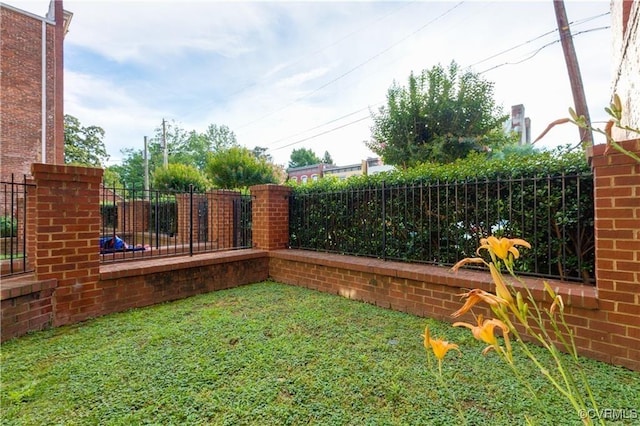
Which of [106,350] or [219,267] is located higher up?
[219,267]

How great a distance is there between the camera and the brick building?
12719 mm

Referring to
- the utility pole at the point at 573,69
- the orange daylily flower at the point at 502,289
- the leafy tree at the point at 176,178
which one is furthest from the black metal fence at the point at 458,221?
the leafy tree at the point at 176,178

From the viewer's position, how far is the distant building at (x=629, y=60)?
2.95 m

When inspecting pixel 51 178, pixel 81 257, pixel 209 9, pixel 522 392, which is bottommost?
pixel 522 392

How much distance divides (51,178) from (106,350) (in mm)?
1874

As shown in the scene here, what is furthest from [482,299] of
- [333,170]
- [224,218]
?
[333,170]

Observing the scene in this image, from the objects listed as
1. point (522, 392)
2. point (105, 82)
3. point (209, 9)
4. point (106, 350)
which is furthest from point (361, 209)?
point (105, 82)

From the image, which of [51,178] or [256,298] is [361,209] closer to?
[256,298]

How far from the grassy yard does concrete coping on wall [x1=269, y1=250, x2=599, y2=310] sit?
0.48 m

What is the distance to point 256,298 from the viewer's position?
4.24 metres

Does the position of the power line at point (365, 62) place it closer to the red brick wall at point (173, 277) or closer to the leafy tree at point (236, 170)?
the leafy tree at point (236, 170)

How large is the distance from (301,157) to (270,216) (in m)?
54.2

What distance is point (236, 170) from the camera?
470 inches

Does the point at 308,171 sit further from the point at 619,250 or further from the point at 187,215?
the point at 619,250
